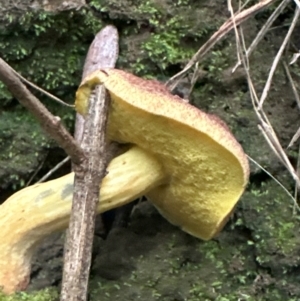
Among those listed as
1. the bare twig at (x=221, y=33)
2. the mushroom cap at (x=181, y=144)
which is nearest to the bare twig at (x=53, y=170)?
the mushroom cap at (x=181, y=144)

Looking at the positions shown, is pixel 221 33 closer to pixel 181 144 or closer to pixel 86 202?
pixel 181 144

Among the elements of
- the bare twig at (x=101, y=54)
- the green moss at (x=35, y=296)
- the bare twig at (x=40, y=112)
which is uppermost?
the bare twig at (x=40, y=112)

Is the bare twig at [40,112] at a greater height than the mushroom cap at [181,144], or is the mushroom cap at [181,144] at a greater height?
the bare twig at [40,112]

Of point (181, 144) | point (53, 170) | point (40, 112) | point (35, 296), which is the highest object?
point (40, 112)

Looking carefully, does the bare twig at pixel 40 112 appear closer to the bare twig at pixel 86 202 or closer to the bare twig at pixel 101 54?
the bare twig at pixel 86 202

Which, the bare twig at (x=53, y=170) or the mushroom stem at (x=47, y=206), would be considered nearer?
the mushroom stem at (x=47, y=206)

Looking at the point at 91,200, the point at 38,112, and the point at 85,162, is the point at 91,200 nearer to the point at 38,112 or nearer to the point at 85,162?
the point at 85,162

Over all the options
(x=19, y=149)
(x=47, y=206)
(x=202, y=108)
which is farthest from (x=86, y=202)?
(x=202, y=108)

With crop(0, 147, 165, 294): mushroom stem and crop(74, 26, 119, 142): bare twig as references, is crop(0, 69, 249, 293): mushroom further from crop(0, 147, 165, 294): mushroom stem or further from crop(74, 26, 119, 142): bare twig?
crop(74, 26, 119, 142): bare twig
